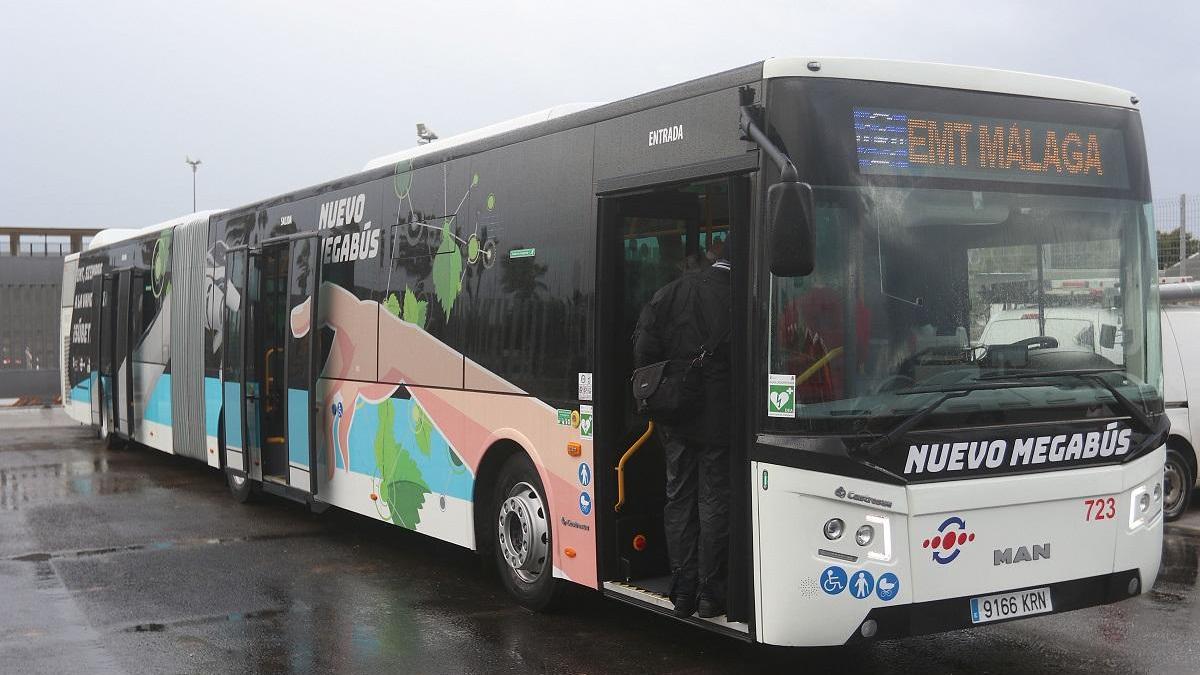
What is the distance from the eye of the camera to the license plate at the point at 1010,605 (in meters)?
5.62

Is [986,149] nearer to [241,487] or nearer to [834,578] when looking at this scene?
[834,578]

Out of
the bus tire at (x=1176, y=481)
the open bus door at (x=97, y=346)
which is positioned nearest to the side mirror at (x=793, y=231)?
the bus tire at (x=1176, y=481)

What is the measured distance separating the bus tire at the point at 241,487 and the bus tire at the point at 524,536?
5.25m

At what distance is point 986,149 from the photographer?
19.1 feet

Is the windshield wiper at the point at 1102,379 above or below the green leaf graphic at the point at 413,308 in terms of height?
below

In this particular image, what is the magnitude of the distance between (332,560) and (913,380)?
5733mm

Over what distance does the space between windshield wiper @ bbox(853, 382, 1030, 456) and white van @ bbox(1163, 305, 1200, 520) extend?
557 cm

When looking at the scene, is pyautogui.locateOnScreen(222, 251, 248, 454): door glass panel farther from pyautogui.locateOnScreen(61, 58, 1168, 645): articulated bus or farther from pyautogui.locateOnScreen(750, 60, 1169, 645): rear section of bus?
pyautogui.locateOnScreen(750, 60, 1169, 645): rear section of bus

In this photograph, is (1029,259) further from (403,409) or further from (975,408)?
(403,409)

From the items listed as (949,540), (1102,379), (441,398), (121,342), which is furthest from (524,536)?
(121,342)

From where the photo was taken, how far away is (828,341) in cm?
545

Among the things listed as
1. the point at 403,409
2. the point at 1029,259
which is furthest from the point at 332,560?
the point at 1029,259

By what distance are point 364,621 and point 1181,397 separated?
23.6ft

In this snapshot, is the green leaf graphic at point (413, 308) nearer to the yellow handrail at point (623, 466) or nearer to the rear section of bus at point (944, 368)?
the yellow handrail at point (623, 466)
